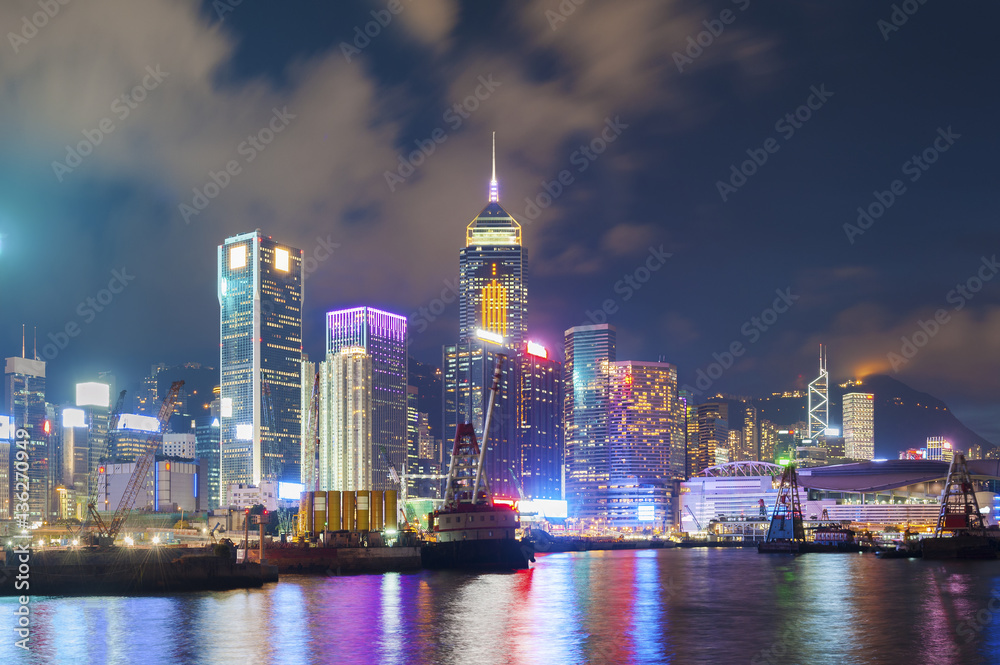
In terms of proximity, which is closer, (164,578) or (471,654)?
(471,654)

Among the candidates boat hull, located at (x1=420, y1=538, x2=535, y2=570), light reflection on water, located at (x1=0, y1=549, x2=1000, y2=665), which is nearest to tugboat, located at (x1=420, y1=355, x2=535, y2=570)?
boat hull, located at (x1=420, y1=538, x2=535, y2=570)

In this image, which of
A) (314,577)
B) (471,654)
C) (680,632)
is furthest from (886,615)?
(314,577)

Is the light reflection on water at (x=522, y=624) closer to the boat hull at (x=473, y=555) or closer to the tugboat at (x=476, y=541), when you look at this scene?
the boat hull at (x=473, y=555)

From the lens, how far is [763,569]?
188 m

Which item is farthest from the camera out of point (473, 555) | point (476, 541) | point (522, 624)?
point (476, 541)

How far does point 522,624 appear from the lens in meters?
89.6

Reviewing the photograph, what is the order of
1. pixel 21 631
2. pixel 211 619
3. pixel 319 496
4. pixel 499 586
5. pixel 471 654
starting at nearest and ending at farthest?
pixel 471 654
pixel 21 631
pixel 211 619
pixel 499 586
pixel 319 496

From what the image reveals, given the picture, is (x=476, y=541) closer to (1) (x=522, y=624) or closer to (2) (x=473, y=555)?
(2) (x=473, y=555)

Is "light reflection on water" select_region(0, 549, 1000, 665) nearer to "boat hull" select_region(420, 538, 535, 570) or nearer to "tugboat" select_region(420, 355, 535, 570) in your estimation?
"boat hull" select_region(420, 538, 535, 570)

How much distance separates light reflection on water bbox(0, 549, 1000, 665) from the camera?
72.1 m

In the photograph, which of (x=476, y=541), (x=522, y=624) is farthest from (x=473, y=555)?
(x=522, y=624)

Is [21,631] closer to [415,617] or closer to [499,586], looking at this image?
[415,617]

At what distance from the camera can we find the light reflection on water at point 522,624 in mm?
72125

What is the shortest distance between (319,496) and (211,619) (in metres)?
86.7
